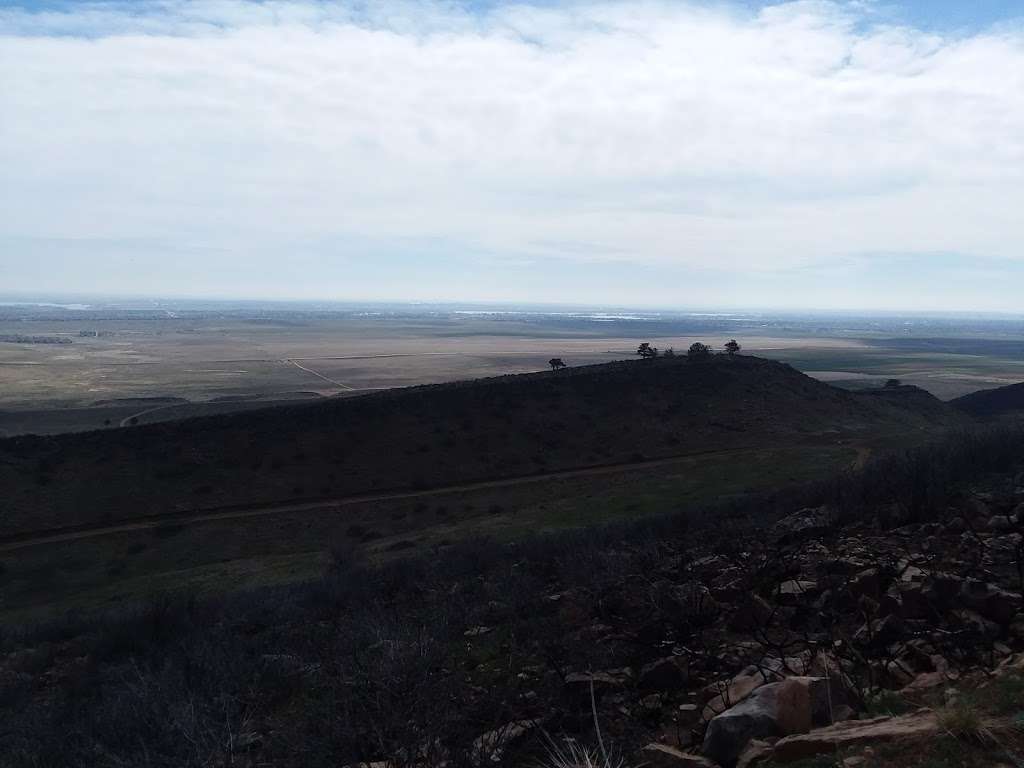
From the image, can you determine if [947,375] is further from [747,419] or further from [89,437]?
[89,437]

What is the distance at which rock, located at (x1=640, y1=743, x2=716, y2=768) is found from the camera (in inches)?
244

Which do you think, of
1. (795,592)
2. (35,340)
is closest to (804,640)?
(795,592)

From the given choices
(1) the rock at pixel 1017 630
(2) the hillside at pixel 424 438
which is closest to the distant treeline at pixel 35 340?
(2) the hillside at pixel 424 438

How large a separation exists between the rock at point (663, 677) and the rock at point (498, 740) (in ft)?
4.35

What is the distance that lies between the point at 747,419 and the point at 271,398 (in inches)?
2188

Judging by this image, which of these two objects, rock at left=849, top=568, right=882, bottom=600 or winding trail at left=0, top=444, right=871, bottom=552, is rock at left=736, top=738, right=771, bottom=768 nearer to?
rock at left=849, top=568, right=882, bottom=600

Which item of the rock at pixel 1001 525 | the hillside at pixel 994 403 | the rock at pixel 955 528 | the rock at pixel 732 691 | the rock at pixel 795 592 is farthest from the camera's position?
the hillside at pixel 994 403

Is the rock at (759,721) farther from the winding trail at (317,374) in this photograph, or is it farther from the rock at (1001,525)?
the winding trail at (317,374)

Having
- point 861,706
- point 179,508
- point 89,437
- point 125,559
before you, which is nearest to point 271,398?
point 89,437

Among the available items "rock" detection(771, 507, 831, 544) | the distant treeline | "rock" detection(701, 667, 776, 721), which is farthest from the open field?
"rock" detection(701, 667, 776, 721)

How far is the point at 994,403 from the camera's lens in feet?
213

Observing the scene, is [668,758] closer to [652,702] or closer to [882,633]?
[652,702]

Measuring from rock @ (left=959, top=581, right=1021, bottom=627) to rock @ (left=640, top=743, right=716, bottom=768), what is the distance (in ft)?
12.6

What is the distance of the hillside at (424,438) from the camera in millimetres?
37656
